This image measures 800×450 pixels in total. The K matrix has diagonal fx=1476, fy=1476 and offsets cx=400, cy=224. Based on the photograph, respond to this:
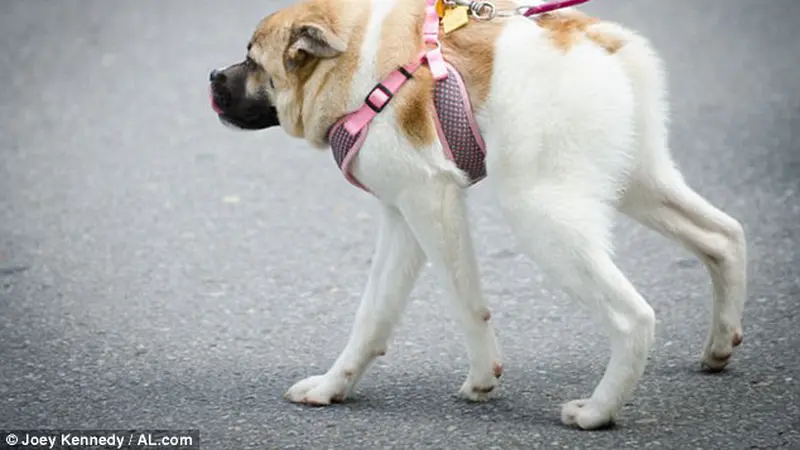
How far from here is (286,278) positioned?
20.6 feet

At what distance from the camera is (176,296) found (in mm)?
6082

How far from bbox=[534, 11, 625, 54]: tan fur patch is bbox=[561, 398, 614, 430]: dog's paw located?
1.07 m

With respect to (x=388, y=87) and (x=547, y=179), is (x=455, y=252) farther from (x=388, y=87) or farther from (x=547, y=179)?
(x=388, y=87)

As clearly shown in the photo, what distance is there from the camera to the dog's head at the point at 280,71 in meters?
4.53

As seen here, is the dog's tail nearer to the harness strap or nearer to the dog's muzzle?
the harness strap

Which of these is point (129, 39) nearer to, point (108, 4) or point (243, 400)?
point (108, 4)

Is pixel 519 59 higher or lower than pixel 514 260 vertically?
higher

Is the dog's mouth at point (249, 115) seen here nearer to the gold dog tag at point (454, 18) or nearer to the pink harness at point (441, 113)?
the pink harness at point (441, 113)

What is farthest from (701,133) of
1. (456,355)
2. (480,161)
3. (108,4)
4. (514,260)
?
(108,4)

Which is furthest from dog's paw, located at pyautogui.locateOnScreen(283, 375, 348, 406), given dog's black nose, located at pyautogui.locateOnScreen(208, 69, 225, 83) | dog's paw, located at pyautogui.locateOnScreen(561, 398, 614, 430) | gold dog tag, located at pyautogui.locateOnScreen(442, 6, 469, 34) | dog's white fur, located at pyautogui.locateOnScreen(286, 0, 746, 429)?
gold dog tag, located at pyautogui.locateOnScreen(442, 6, 469, 34)

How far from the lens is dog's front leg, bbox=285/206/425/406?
4727 mm

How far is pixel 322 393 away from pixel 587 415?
90 centimetres

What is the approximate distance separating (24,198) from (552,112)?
3973 mm

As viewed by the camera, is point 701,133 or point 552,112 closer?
point 552,112
